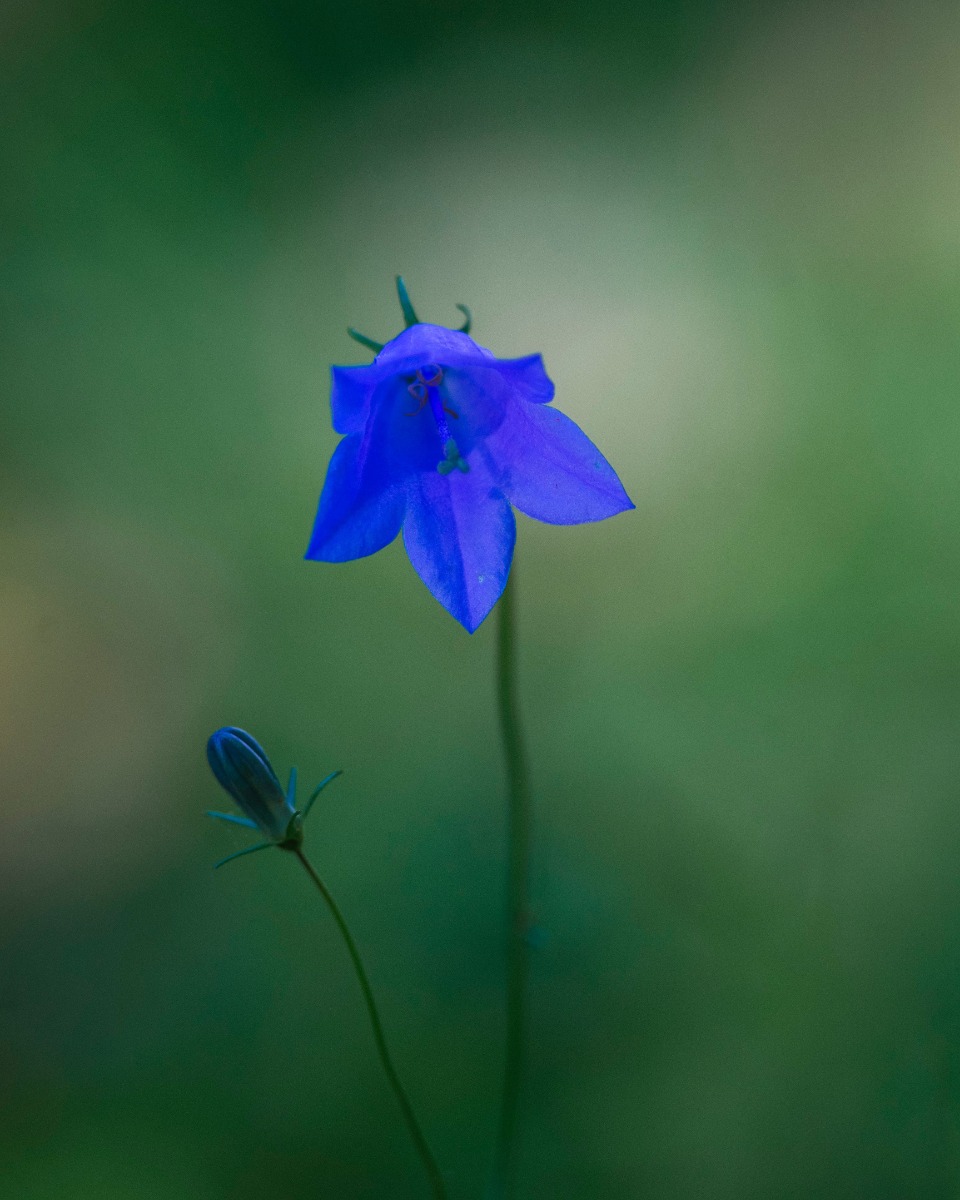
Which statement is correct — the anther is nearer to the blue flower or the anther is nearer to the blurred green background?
the blue flower

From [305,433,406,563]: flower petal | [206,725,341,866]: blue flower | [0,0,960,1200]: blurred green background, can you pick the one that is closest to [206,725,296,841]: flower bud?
[206,725,341,866]: blue flower

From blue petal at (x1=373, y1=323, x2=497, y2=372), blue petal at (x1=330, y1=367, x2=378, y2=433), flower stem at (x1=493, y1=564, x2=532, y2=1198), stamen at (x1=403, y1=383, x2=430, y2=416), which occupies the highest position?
stamen at (x1=403, y1=383, x2=430, y2=416)

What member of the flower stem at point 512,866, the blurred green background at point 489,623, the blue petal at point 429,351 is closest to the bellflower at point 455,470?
the blue petal at point 429,351

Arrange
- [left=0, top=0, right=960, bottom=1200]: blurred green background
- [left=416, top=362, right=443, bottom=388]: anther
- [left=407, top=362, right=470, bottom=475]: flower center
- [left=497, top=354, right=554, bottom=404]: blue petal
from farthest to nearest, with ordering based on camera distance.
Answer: [left=0, top=0, right=960, bottom=1200]: blurred green background < [left=416, top=362, right=443, bottom=388]: anther < [left=407, top=362, right=470, bottom=475]: flower center < [left=497, top=354, right=554, bottom=404]: blue petal

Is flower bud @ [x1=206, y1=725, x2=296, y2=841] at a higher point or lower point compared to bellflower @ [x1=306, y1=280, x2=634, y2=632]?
lower

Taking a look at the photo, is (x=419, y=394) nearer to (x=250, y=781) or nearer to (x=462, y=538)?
(x=462, y=538)

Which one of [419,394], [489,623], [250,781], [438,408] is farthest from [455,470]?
[489,623]

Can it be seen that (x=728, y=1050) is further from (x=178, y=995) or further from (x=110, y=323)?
(x=110, y=323)

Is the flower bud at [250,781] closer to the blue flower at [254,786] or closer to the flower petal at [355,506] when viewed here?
the blue flower at [254,786]
